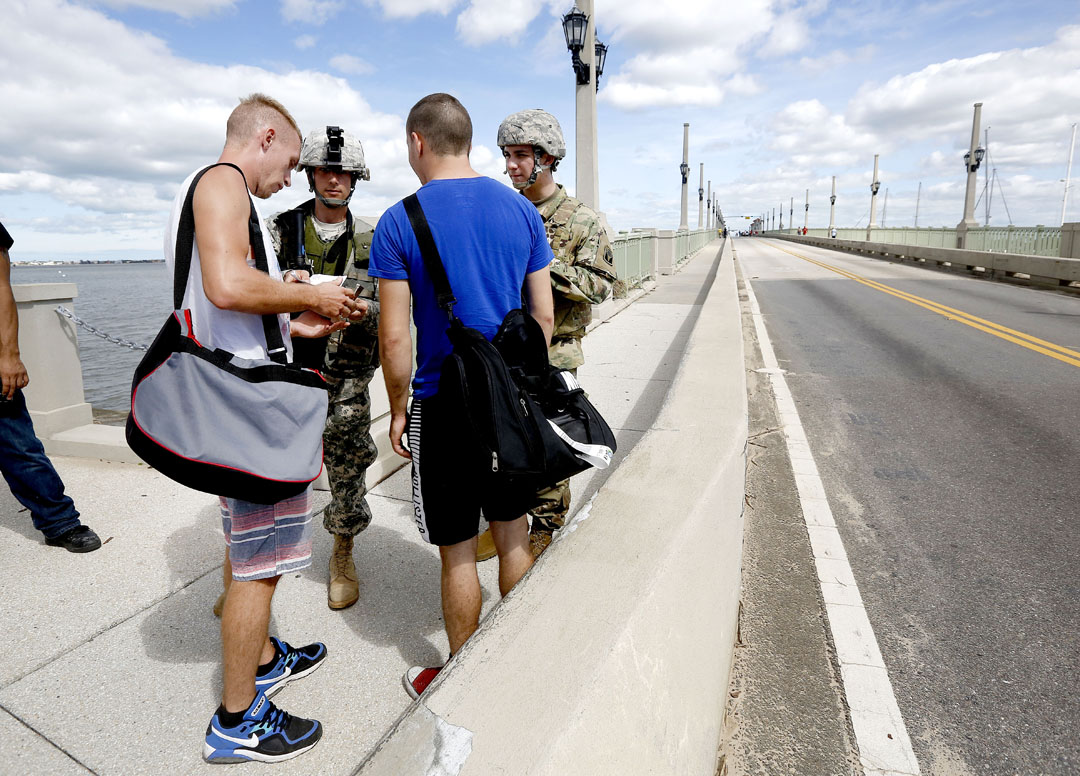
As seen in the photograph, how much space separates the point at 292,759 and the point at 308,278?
159cm

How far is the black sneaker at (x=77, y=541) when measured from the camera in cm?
345

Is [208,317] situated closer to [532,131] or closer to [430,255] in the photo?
[430,255]

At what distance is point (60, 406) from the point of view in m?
4.98

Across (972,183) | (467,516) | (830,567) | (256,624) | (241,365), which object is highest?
(972,183)

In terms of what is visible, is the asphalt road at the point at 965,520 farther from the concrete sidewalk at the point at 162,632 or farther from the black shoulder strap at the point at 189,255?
the black shoulder strap at the point at 189,255

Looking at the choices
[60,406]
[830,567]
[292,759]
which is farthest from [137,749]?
[60,406]

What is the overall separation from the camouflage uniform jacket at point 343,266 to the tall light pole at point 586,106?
8.29 metres

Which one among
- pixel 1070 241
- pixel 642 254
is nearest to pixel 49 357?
pixel 642 254

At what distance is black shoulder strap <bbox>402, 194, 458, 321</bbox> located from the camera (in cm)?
204

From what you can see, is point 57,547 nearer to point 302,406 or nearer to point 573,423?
point 302,406

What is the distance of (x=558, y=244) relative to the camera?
3215mm

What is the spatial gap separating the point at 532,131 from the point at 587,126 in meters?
8.79

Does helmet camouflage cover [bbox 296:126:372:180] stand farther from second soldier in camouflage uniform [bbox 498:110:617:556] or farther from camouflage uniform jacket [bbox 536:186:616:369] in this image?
camouflage uniform jacket [bbox 536:186:616:369]

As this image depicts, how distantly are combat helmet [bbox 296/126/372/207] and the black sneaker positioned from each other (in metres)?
2.18
